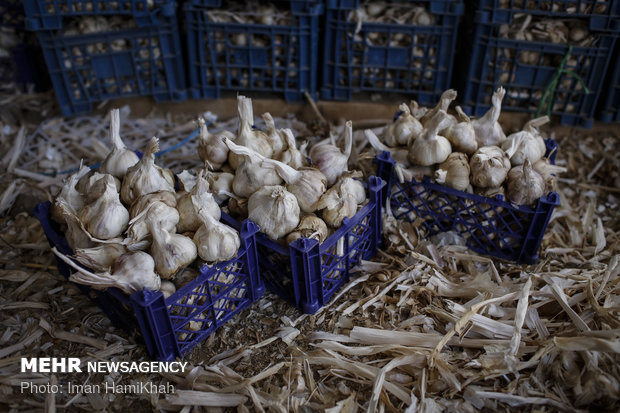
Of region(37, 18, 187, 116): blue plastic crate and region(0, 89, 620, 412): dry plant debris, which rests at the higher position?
region(37, 18, 187, 116): blue plastic crate

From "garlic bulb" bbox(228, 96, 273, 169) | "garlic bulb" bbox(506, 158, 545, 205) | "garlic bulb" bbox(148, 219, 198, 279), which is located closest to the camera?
"garlic bulb" bbox(148, 219, 198, 279)

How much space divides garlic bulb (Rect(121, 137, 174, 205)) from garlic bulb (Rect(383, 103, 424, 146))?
118cm

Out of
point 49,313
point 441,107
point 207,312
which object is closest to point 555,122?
point 441,107

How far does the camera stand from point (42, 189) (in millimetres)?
2891

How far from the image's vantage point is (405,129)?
2.44m

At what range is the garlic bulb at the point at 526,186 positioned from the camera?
215cm

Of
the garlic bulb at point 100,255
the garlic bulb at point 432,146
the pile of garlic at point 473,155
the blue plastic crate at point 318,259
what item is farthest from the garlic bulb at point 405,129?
the garlic bulb at point 100,255

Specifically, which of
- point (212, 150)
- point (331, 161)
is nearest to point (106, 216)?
point (212, 150)

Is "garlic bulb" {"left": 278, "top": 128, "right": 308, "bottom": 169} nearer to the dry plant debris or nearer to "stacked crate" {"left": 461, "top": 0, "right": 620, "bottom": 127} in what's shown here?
the dry plant debris

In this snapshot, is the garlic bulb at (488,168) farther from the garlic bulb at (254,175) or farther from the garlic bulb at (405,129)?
the garlic bulb at (254,175)

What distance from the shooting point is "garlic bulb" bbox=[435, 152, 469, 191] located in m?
2.20

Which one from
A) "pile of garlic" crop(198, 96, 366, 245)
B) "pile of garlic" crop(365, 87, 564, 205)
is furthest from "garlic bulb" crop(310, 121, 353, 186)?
"pile of garlic" crop(365, 87, 564, 205)

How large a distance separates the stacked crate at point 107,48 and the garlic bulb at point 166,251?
1886 millimetres

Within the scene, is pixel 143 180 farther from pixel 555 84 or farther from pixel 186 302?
pixel 555 84
